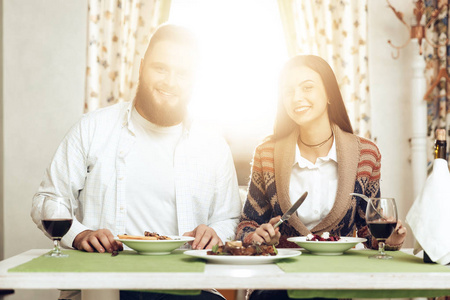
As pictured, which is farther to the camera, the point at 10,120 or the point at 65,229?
the point at 10,120

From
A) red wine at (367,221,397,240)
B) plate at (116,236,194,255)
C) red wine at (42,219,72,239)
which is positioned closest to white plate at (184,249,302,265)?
plate at (116,236,194,255)

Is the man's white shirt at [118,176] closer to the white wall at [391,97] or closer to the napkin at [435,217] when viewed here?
the napkin at [435,217]

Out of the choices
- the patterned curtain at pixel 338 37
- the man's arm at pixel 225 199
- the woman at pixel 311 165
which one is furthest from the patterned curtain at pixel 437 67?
the man's arm at pixel 225 199

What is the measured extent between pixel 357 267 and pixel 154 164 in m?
1.01

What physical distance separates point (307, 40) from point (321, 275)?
2777mm

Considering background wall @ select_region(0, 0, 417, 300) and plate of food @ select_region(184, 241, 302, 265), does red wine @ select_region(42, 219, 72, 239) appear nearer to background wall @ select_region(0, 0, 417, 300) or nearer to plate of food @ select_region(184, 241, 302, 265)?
plate of food @ select_region(184, 241, 302, 265)

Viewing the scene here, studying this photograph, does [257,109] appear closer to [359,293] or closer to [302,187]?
[302,187]

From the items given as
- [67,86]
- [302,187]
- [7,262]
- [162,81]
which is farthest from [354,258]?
[67,86]

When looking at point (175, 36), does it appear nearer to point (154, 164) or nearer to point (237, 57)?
point (154, 164)

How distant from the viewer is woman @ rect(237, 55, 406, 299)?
1.86 metres

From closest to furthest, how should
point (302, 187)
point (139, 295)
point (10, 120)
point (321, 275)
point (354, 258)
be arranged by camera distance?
point (321, 275)
point (354, 258)
point (139, 295)
point (302, 187)
point (10, 120)

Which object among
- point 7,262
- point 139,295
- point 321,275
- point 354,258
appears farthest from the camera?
point 139,295

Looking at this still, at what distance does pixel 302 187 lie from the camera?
6.39 feet

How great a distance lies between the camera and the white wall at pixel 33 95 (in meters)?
3.61
